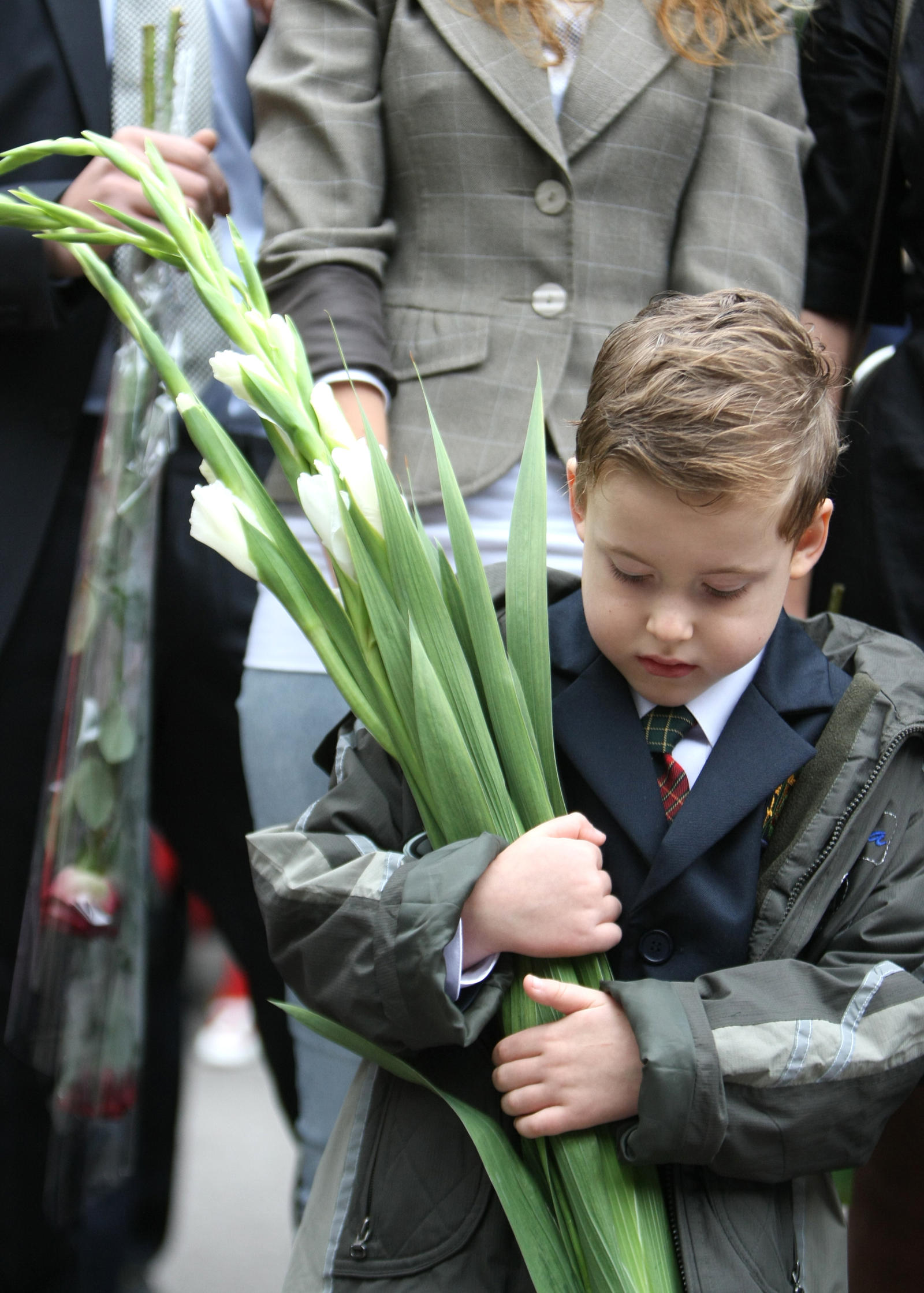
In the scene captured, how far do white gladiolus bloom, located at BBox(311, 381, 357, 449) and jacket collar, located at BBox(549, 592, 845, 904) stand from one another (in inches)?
12.2

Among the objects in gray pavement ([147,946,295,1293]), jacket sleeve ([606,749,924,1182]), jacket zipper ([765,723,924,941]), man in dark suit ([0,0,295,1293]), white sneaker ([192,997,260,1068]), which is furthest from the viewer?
white sneaker ([192,997,260,1068])

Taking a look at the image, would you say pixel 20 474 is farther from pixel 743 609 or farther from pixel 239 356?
pixel 743 609

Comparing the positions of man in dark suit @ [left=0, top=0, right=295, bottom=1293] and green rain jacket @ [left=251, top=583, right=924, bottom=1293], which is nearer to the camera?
green rain jacket @ [left=251, top=583, right=924, bottom=1293]

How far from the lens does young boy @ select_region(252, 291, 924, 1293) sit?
1062 mm

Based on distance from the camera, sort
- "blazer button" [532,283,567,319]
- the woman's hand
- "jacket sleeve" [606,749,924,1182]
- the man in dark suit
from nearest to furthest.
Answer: "jacket sleeve" [606,749,924,1182], the woman's hand, "blazer button" [532,283,567,319], the man in dark suit

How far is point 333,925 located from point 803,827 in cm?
44

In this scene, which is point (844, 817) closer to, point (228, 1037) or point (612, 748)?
point (612, 748)

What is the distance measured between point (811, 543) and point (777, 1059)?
494 mm

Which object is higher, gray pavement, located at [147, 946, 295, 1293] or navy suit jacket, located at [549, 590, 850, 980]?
navy suit jacket, located at [549, 590, 850, 980]

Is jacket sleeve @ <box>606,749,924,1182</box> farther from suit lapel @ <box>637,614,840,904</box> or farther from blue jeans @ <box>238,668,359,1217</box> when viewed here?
blue jeans @ <box>238,668,359,1217</box>

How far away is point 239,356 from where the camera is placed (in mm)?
1146

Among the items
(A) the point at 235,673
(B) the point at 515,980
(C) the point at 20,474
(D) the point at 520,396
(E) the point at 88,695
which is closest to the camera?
(B) the point at 515,980

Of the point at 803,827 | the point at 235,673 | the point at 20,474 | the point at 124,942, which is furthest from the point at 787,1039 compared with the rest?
the point at 20,474

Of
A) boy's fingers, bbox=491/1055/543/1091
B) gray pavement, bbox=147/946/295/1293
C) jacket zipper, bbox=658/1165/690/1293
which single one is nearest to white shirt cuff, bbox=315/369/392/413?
boy's fingers, bbox=491/1055/543/1091
